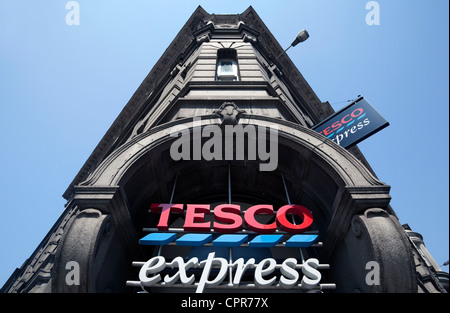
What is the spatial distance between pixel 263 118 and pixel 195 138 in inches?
97.3

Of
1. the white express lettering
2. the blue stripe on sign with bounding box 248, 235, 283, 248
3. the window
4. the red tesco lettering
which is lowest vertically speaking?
the white express lettering

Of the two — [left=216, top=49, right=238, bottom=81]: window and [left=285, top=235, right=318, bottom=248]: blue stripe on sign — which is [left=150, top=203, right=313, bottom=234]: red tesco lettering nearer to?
[left=285, top=235, right=318, bottom=248]: blue stripe on sign

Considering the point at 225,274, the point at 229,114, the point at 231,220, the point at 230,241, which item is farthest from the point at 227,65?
the point at 225,274

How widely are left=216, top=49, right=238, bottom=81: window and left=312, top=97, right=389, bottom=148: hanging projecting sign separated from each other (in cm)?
612

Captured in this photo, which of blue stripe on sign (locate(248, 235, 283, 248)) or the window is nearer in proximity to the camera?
blue stripe on sign (locate(248, 235, 283, 248))

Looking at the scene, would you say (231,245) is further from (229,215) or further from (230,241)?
(229,215)

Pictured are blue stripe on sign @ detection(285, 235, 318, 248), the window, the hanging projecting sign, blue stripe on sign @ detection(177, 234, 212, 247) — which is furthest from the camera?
the window

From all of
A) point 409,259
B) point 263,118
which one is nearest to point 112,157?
point 263,118

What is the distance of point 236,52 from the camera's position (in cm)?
1742

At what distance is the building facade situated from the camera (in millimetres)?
6422

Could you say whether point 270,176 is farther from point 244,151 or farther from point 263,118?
point 263,118

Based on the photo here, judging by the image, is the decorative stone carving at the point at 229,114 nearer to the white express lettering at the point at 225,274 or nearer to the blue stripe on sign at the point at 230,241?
the blue stripe on sign at the point at 230,241

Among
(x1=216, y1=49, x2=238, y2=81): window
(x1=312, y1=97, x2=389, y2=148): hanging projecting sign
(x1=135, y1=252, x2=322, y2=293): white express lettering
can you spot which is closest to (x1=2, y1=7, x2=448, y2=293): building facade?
(x1=135, y1=252, x2=322, y2=293): white express lettering

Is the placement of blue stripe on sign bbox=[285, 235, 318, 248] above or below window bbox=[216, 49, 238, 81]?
below
